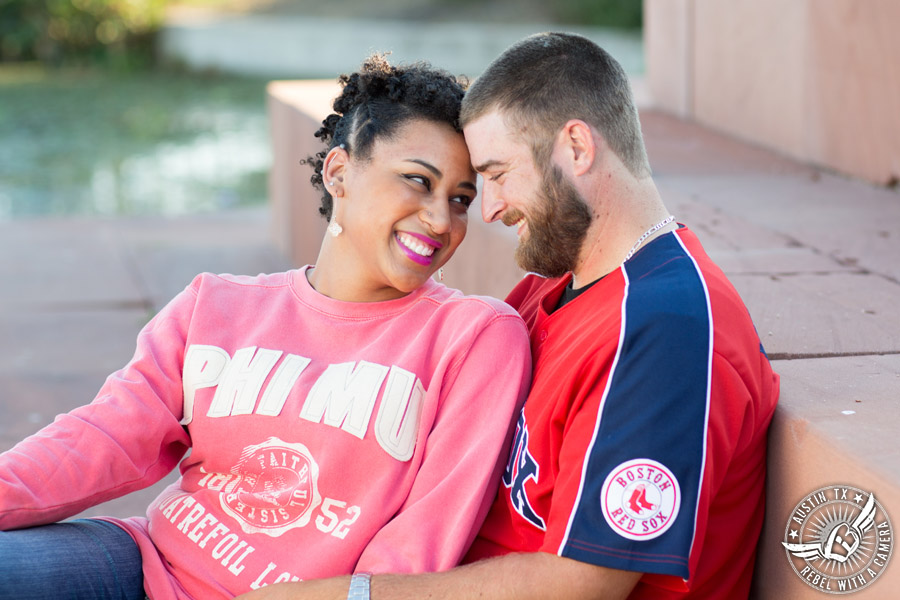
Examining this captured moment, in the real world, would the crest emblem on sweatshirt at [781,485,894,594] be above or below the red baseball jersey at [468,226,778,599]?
below

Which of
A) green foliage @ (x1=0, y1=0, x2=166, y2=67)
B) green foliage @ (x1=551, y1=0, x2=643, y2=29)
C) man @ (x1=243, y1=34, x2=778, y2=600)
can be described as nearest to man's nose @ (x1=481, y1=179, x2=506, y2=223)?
man @ (x1=243, y1=34, x2=778, y2=600)

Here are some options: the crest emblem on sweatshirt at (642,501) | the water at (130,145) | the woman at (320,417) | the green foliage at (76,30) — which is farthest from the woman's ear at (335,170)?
the green foliage at (76,30)

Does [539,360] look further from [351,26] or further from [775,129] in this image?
[351,26]

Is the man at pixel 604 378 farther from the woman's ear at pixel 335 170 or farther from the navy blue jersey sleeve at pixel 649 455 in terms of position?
the woman's ear at pixel 335 170

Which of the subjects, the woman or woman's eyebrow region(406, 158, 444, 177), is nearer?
the woman

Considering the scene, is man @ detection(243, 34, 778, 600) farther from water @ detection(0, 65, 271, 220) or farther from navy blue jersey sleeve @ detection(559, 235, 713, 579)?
water @ detection(0, 65, 271, 220)

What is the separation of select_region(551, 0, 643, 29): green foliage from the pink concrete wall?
1273 cm

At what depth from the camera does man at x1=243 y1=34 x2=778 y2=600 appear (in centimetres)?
168

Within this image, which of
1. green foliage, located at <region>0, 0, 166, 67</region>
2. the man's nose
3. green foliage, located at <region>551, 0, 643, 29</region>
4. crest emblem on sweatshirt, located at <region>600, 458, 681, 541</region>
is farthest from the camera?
green foliage, located at <region>0, 0, 166, 67</region>

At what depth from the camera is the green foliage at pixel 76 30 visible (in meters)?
21.5

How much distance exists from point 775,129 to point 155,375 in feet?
15.2

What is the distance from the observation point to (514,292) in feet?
8.46

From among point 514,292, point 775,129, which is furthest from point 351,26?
point 514,292

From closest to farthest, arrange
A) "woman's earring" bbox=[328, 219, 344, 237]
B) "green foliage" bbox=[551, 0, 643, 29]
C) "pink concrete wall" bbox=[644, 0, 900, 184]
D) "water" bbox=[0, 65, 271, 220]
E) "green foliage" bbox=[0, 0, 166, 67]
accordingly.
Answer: "woman's earring" bbox=[328, 219, 344, 237] → "pink concrete wall" bbox=[644, 0, 900, 184] → "water" bbox=[0, 65, 271, 220] → "green foliage" bbox=[551, 0, 643, 29] → "green foliage" bbox=[0, 0, 166, 67]
